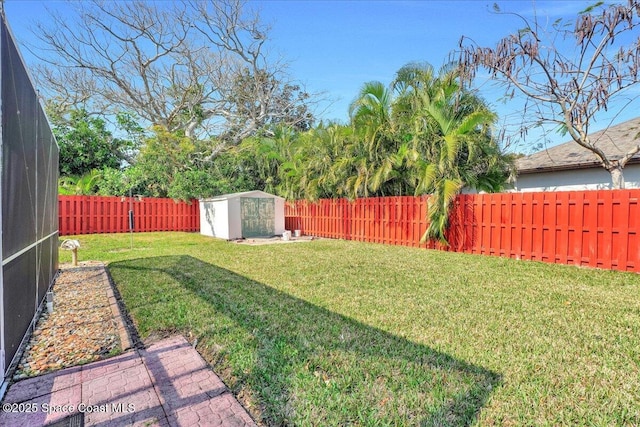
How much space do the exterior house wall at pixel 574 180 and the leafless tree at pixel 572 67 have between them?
2425mm

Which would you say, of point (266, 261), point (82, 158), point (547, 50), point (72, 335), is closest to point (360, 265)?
point (266, 261)

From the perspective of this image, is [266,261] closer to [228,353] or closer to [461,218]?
[228,353]

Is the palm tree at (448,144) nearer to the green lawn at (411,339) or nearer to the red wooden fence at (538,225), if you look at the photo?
the red wooden fence at (538,225)

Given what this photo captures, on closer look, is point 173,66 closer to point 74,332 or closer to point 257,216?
point 257,216

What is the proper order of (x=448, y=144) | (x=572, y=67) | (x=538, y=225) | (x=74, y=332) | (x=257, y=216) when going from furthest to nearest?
(x=257, y=216)
(x=448, y=144)
(x=538, y=225)
(x=572, y=67)
(x=74, y=332)

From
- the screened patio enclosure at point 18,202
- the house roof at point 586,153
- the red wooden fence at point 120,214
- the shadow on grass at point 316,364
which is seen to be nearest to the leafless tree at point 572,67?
the house roof at point 586,153

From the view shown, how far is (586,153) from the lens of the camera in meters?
10.2

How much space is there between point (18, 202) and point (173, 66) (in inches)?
812

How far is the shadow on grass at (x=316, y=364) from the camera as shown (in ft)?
6.57

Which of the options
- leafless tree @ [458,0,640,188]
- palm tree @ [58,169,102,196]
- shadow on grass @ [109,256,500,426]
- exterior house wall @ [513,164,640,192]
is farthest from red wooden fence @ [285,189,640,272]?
palm tree @ [58,169,102,196]

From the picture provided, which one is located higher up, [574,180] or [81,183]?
[81,183]

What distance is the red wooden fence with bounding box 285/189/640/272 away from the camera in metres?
6.05

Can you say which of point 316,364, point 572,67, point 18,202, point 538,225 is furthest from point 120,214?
point 572,67

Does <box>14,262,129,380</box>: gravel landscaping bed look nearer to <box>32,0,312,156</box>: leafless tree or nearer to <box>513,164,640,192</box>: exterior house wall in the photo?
<box>513,164,640,192</box>: exterior house wall
